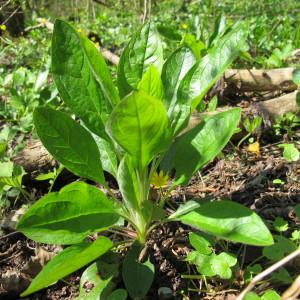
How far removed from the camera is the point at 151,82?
1376 millimetres

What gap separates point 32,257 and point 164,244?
→ 1.60 feet

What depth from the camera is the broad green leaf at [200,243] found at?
134 centimetres

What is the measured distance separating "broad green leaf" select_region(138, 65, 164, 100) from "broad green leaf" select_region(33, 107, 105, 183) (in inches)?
10.1

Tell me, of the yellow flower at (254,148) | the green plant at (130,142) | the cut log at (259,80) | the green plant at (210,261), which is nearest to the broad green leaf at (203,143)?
the green plant at (130,142)

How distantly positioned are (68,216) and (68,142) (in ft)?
0.85

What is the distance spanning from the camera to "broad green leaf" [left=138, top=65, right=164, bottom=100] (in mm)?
1355

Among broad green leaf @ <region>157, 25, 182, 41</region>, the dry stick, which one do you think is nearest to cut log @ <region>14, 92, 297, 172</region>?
broad green leaf @ <region>157, 25, 182, 41</region>

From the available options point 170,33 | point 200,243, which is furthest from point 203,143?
point 170,33

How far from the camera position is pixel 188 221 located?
4.35 feet

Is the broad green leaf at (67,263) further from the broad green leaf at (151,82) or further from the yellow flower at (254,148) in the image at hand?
the yellow flower at (254,148)

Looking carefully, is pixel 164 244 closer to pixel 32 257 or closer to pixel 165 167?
pixel 165 167

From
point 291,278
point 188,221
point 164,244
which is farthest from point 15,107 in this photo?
point 291,278

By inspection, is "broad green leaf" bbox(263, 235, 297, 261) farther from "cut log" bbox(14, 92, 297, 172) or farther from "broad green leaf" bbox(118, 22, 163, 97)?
"cut log" bbox(14, 92, 297, 172)

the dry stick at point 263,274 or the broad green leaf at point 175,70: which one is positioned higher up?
the broad green leaf at point 175,70
